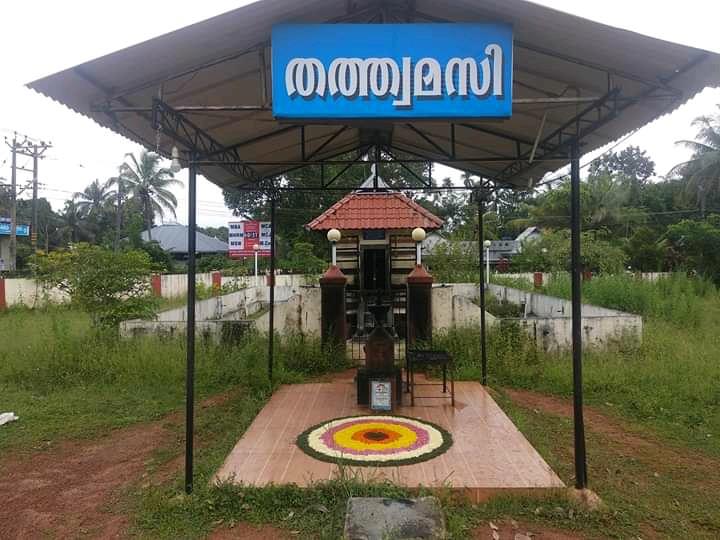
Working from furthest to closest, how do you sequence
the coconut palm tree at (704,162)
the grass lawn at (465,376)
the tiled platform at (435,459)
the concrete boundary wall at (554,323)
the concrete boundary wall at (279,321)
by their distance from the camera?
the coconut palm tree at (704,162), the concrete boundary wall at (279,321), the concrete boundary wall at (554,323), the tiled platform at (435,459), the grass lawn at (465,376)

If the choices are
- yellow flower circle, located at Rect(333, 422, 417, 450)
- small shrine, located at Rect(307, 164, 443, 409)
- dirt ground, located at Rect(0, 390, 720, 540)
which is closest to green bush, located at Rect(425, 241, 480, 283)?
small shrine, located at Rect(307, 164, 443, 409)

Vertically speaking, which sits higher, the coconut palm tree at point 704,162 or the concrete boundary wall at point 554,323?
the coconut palm tree at point 704,162

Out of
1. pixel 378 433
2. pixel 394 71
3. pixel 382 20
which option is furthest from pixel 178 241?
pixel 394 71

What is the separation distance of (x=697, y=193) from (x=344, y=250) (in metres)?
26.0

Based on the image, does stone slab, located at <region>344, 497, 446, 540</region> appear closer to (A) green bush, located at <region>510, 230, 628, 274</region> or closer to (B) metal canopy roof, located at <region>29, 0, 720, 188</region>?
(B) metal canopy roof, located at <region>29, 0, 720, 188</region>

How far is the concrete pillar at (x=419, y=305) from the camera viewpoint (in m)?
8.59

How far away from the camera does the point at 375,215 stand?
9.48 m

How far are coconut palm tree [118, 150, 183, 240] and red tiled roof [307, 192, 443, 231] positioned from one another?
27.9 m

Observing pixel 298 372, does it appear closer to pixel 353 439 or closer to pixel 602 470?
pixel 353 439

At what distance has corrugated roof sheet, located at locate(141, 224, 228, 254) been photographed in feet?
122

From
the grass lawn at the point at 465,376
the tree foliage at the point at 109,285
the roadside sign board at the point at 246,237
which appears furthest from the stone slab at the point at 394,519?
the roadside sign board at the point at 246,237

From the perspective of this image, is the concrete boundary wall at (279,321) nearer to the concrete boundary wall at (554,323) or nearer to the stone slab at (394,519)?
the concrete boundary wall at (554,323)

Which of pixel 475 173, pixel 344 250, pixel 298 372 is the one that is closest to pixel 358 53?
pixel 475 173

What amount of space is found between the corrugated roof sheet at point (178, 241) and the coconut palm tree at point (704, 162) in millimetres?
30727
